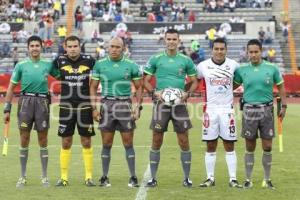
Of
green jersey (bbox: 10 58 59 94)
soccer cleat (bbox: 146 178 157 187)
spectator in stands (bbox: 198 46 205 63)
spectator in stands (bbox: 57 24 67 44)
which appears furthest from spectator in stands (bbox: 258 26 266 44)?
green jersey (bbox: 10 58 59 94)

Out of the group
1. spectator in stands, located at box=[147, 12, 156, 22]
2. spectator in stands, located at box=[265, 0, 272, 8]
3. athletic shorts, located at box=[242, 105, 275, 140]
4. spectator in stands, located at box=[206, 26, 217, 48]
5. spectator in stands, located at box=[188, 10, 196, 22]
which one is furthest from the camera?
spectator in stands, located at box=[265, 0, 272, 8]

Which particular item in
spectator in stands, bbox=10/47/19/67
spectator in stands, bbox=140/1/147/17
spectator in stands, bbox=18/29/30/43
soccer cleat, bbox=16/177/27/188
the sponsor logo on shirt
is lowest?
spectator in stands, bbox=10/47/19/67

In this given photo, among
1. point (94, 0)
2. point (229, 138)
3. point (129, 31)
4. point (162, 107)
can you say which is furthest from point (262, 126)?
point (94, 0)

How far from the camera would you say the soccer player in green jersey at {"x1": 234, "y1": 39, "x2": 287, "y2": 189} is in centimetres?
1129

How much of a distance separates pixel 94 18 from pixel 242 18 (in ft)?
27.3

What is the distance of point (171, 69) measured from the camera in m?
11.5

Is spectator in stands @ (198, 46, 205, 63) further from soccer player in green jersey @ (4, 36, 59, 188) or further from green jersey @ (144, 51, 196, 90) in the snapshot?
soccer player in green jersey @ (4, 36, 59, 188)

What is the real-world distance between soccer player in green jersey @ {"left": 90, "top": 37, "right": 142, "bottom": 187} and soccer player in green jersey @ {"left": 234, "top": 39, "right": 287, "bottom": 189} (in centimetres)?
164

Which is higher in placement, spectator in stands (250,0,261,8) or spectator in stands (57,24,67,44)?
spectator in stands (250,0,261,8)

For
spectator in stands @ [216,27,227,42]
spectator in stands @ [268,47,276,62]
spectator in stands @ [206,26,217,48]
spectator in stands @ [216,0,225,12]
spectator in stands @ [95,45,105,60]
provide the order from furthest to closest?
spectator in stands @ [216,0,225,12]
spectator in stands @ [216,27,227,42]
spectator in stands @ [206,26,217,48]
spectator in stands @ [268,47,276,62]
spectator in stands @ [95,45,105,60]

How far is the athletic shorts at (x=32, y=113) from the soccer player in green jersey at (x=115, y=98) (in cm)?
76

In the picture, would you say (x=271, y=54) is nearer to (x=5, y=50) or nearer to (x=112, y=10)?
(x=112, y=10)

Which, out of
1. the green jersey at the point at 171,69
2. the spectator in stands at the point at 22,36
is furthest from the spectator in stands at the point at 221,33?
the green jersey at the point at 171,69

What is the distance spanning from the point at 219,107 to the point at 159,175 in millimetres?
1804
